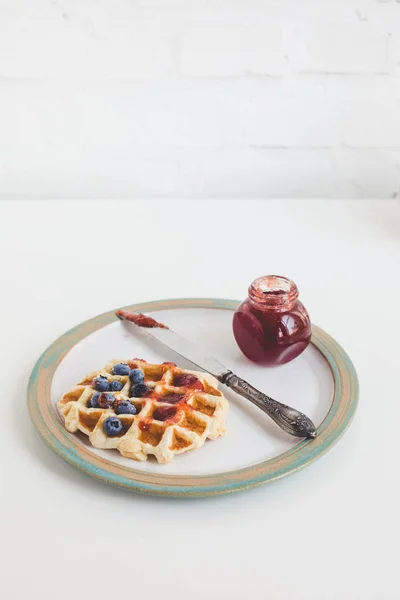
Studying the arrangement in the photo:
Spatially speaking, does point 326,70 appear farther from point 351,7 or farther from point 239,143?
point 239,143

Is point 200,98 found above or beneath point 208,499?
above

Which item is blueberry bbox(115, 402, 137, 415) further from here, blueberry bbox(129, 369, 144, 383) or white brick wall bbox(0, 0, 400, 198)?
white brick wall bbox(0, 0, 400, 198)

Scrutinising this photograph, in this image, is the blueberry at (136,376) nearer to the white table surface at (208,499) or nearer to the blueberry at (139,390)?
the blueberry at (139,390)

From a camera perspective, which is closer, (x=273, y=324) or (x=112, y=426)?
(x=112, y=426)

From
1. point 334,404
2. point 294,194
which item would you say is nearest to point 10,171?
point 294,194

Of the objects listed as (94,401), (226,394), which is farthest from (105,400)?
(226,394)

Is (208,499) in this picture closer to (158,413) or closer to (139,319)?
(158,413)

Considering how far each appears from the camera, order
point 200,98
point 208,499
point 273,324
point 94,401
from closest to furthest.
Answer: point 208,499 → point 94,401 → point 273,324 → point 200,98
